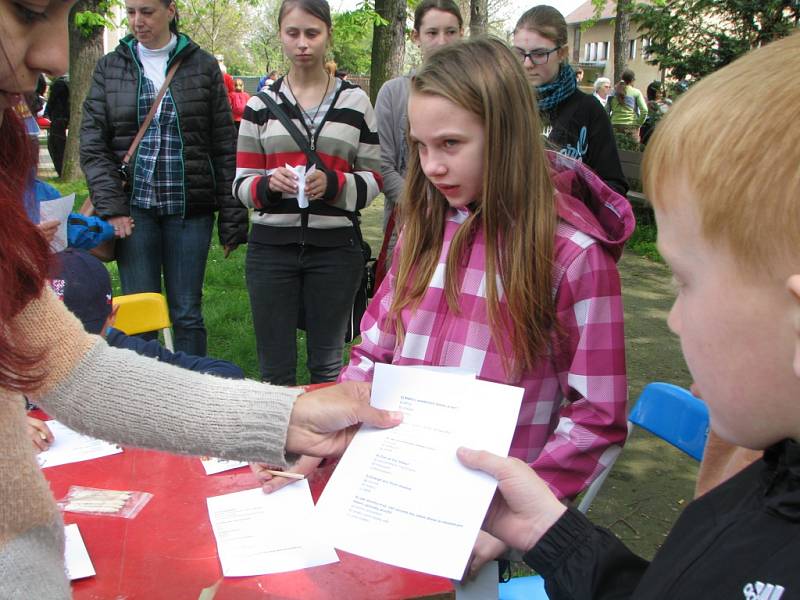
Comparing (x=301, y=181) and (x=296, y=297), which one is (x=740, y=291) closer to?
(x=301, y=181)

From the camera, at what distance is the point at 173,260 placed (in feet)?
13.0

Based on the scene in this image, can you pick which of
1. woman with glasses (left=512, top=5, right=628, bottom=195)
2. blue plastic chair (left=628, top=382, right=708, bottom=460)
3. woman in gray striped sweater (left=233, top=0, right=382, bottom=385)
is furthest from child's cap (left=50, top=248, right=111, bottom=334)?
woman with glasses (left=512, top=5, right=628, bottom=195)

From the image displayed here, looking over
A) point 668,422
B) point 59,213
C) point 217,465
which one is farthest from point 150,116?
point 668,422

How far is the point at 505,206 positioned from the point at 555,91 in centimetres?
200

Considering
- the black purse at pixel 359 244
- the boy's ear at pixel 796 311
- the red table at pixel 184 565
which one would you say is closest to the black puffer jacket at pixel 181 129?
the black purse at pixel 359 244

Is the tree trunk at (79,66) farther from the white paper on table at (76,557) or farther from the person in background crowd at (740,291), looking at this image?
the person in background crowd at (740,291)

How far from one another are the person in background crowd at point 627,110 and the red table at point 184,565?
9.50 metres

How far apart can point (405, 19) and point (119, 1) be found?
4611mm

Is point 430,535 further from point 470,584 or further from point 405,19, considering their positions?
point 405,19

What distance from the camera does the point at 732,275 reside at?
0.76 meters

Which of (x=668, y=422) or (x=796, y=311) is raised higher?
(x=796, y=311)

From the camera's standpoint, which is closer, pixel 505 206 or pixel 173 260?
pixel 505 206

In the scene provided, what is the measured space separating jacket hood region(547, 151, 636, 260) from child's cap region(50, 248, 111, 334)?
1608 millimetres

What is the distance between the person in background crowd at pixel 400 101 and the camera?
3920 mm
